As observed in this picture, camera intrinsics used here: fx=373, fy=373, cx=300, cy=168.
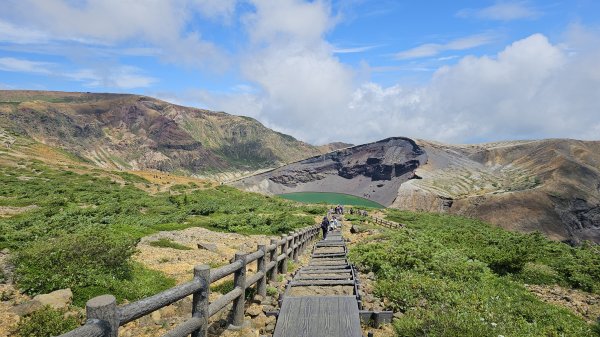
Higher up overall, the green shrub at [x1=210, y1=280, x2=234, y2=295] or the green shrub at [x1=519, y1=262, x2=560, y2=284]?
the green shrub at [x1=210, y1=280, x2=234, y2=295]

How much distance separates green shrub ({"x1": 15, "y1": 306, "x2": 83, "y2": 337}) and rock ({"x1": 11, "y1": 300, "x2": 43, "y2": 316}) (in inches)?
16.8

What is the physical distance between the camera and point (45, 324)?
7.19 meters

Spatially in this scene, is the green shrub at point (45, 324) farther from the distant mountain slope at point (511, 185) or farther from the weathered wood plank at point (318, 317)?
the distant mountain slope at point (511, 185)

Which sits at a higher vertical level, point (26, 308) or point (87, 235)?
point (87, 235)

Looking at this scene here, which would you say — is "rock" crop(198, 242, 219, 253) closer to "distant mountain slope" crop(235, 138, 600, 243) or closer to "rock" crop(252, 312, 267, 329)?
"rock" crop(252, 312, 267, 329)

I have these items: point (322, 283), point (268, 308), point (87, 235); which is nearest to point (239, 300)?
point (268, 308)

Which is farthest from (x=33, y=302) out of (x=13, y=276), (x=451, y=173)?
(x=451, y=173)

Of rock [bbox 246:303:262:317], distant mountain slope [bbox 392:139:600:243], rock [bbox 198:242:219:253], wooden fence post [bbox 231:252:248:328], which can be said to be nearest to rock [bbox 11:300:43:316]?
wooden fence post [bbox 231:252:248:328]

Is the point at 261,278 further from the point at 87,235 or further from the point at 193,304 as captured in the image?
the point at 87,235

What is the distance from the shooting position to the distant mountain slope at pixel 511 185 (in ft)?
360

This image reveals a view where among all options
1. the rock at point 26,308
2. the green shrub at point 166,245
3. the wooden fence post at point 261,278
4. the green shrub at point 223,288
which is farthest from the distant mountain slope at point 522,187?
the rock at point 26,308

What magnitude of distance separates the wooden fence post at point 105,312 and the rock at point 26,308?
5.28 m

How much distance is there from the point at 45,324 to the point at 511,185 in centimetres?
14869

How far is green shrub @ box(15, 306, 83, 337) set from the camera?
7008mm
